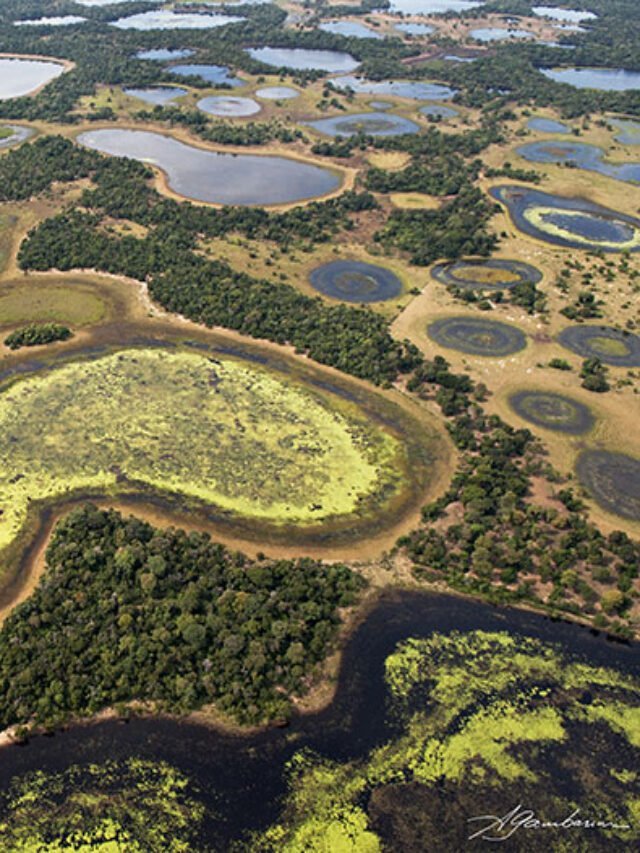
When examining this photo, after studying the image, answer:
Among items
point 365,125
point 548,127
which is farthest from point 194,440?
point 548,127

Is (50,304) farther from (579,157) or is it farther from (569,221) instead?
(579,157)

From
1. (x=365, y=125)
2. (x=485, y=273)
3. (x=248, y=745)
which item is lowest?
(x=248, y=745)

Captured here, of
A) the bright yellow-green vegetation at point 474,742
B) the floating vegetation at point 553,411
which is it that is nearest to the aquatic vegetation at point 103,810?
the bright yellow-green vegetation at point 474,742

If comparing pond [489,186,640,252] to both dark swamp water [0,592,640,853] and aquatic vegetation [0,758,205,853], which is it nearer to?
dark swamp water [0,592,640,853]

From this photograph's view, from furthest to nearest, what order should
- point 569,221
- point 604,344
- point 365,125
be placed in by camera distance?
point 365,125, point 569,221, point 604,344

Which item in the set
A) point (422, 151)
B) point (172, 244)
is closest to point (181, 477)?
point (172, 244)

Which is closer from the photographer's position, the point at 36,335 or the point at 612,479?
the point at 612,479
